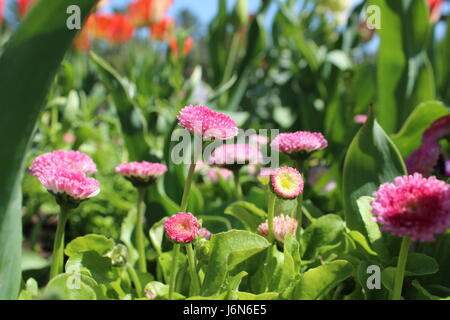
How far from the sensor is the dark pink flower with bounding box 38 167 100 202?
588mm

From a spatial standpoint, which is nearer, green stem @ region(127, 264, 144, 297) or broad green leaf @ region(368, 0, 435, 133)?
green stem @ region(127, 264, 144, 297)

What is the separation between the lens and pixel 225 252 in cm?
61

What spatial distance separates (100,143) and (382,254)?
116 centimetres

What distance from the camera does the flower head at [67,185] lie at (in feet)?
1.93

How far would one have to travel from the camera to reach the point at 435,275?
741 mm

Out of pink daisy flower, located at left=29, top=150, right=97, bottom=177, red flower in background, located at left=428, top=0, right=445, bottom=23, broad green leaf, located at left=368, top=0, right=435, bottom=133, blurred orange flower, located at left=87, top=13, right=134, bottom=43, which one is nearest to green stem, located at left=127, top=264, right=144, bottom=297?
pink daisy flower, located at left=29, top=150, right=97, bottom=177

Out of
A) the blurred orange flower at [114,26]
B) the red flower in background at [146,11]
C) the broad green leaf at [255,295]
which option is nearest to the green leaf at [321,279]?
the broad green leaf at [255,295]

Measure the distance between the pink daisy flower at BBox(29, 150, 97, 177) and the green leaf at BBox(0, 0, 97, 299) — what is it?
0.39 feet

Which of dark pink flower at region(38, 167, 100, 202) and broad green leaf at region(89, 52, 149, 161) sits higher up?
broad green leaf at region(89, 52, 149, 161)

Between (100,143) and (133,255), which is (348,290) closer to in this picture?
(133,255)

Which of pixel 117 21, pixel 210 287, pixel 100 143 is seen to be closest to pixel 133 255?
pixel 210 287

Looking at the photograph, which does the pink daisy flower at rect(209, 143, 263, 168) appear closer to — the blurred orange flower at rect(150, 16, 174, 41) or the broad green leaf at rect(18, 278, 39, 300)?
the broad green leaf at rect(18, 278, 39, 300)

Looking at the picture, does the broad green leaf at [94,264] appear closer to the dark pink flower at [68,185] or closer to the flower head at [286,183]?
the dark pink flower at [68,185]

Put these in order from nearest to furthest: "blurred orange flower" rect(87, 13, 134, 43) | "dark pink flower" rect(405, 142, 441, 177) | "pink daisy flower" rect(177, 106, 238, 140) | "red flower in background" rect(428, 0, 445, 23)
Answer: "pink daisy flower" rect(177, 106, 238, 140) < "dark pink flower" rect(405, 142, 441, 177) < "red flower in background" rect(428, 0, 445, 23) < "blurred orange flower" rect(87, 13, 134, 43)
